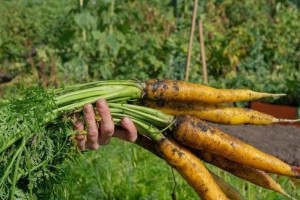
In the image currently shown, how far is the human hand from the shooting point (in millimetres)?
2369

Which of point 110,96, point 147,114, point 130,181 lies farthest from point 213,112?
point 130,181

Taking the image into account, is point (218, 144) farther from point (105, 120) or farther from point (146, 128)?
point (105, 120)

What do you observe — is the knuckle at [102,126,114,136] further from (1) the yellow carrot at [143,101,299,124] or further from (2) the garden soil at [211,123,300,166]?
(2) the garden soil at [211,123,300,166]

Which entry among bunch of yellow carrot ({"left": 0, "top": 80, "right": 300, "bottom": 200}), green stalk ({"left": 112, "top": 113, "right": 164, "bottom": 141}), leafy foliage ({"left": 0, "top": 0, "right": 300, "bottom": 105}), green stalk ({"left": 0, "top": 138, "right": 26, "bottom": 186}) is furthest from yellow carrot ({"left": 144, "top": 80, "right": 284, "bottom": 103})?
leafy foliage ({"left": 0, "top": 0, "right": 300, "bottom": 105})

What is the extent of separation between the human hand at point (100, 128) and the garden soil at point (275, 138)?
2065mm

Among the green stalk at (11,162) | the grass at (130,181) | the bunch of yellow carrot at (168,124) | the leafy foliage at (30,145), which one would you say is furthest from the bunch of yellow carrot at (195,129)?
the grass at (130,181)

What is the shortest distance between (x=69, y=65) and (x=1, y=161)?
4785mm

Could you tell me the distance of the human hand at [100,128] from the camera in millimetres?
2369

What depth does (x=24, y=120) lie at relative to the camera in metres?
2.28

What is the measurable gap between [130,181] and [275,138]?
169cm

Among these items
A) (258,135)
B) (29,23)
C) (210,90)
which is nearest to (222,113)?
(210,90)

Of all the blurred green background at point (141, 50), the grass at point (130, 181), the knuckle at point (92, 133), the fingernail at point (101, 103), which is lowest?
the grass at point (130, 181)

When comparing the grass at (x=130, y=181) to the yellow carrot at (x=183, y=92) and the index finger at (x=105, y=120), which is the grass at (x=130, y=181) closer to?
the yellow carrot at (x=183, y=92)

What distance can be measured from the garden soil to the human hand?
207 centimetres
